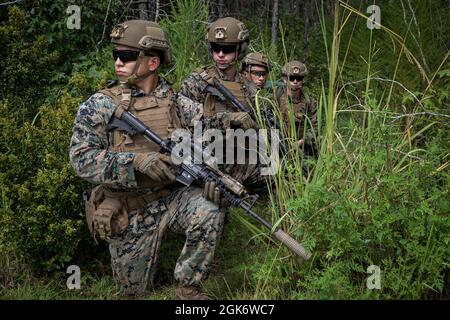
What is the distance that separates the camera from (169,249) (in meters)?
5.00

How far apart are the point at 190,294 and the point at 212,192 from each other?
2.09ft

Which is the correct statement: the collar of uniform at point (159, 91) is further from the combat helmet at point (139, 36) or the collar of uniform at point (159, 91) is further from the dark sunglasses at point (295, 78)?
the dark sunglasses at point (295, 78)

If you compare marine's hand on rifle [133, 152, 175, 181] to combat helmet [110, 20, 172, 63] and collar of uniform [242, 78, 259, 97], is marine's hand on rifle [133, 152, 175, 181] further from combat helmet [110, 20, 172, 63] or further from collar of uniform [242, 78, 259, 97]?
collar of uniform [242, 78, 259, 97]

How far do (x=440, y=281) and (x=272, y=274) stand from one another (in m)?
0.91

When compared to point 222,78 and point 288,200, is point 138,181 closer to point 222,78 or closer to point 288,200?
point 288,200

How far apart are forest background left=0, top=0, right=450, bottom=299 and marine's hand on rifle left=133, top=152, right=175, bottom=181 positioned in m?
0.67

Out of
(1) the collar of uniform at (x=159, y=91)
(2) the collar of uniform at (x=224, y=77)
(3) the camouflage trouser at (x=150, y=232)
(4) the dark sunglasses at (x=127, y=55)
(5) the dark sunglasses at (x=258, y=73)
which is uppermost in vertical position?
(4) the dark sunglasses at (x=127, y=55)

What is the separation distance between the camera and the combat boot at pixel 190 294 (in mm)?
4285

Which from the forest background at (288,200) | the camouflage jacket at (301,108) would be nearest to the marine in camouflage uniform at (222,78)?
the forest background at (288,200)

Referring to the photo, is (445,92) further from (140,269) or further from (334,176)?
(140,269)

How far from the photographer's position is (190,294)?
4297 mm

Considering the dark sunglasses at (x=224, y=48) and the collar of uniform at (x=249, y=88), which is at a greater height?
the dark sunglasses at (x=224, y=48)

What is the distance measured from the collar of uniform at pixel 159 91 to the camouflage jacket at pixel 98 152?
0.19m

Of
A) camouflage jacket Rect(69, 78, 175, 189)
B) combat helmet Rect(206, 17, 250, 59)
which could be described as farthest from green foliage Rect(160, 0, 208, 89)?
camouflage jacket Rect(69, 78, 175, 189)
